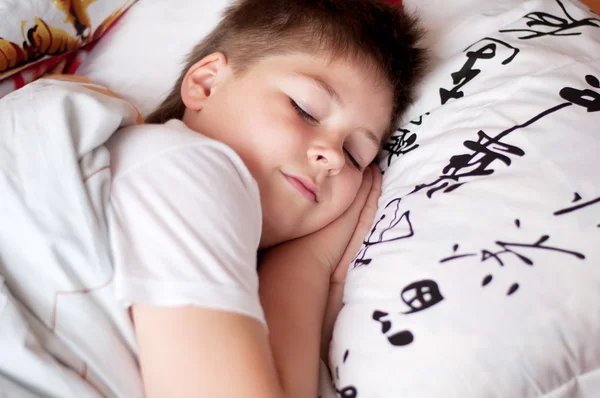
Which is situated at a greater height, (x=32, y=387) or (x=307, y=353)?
(x=32, y=387)

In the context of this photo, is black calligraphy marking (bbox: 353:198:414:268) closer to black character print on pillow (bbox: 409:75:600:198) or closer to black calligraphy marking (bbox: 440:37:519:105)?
black character print on pillow (bbox: 409:75:600:198)

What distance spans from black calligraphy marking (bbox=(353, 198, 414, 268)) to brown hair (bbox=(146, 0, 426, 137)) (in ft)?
0.83

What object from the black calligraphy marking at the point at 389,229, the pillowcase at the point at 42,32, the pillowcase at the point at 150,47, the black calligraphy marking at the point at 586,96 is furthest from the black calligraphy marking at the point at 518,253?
the pillowcase at the point at 42,32

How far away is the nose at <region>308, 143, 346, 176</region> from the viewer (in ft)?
2.64

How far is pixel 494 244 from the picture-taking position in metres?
0.60

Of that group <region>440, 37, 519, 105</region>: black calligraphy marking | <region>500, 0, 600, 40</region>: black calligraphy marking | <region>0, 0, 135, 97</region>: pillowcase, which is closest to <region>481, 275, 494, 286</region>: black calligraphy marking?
<region>440, 37, 519, 105</region>: black calligraphy marking

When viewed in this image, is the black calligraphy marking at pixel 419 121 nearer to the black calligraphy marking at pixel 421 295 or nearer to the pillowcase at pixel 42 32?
the black calligraphy marking at pixel 421 295

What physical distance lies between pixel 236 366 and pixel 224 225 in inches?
6.6

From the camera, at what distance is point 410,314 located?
60 cm

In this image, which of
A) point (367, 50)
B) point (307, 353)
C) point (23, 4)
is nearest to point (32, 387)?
point (307, 353)

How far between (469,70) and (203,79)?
486 mm

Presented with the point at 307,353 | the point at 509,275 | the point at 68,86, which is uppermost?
the point at 68,86

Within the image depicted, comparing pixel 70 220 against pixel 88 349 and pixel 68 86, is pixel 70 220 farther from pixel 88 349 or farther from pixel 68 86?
pixel 68 86

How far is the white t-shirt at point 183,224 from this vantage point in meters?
0.55
